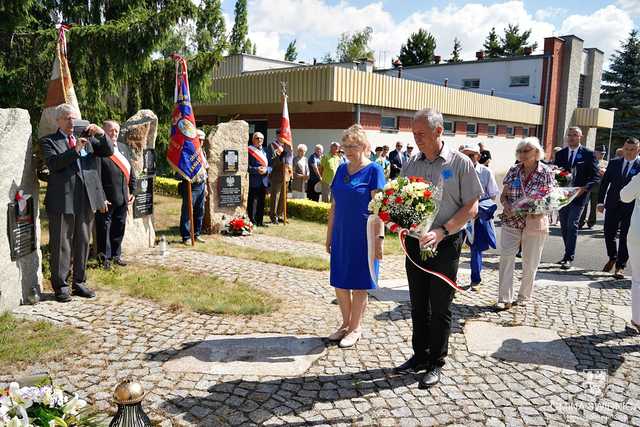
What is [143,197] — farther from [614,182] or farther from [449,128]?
[449,128]

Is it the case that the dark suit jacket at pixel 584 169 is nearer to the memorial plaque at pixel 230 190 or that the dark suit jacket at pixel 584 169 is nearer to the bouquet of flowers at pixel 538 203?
the bouquet of flowers at pixel 538 203

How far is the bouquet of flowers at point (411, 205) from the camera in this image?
372cm

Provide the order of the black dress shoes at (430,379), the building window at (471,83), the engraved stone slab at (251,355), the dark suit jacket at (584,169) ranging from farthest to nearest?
the building window at (471,83), the dark suit jacket at (584,169), the engraved stone slab at (251,355), the black dress shoes at (430,379)

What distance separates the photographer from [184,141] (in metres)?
8.80

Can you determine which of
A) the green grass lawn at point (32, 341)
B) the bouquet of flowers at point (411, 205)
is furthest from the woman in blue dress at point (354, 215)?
the green grass lawn at point (32, 341)

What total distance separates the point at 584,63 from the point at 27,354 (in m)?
38.9

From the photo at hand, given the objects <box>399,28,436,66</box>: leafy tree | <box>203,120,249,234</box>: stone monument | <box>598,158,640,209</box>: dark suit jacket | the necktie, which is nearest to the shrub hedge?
<box>203,120,249,234</box>: stone monument

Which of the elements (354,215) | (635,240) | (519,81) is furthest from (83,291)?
(519,81)

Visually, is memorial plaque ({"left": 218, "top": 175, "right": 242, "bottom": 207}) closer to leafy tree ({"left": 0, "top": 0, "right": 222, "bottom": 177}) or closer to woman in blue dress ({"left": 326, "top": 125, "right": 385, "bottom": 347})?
leafy tree ({"left": 0, "top": 0, "right": 222, "bottom": 177})

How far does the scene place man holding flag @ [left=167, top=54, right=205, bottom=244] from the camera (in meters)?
8.73

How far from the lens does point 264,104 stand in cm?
2103

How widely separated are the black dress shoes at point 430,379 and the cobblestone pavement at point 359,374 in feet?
0.20

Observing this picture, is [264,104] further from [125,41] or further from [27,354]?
[27,354]

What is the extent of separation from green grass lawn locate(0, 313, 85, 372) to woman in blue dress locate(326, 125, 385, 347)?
2478mm
